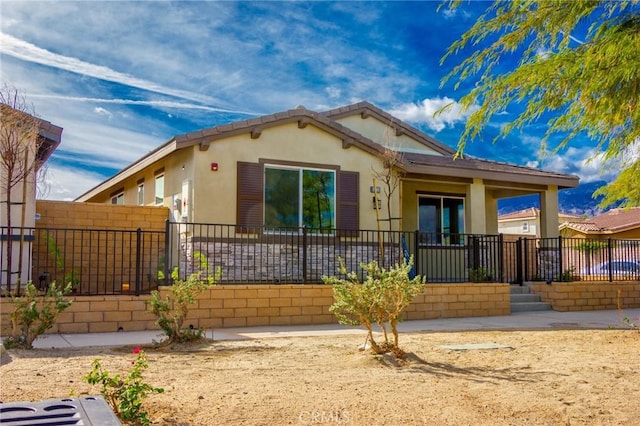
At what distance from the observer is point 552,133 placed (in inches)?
315

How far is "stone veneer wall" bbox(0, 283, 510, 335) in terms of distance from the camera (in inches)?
369

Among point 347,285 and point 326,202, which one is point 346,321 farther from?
point 326,202

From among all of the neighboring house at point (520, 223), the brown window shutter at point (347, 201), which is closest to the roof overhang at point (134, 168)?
the brown window shutter at point (347, 201)

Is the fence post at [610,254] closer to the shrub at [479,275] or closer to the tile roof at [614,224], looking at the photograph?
the shrub at [479,275]

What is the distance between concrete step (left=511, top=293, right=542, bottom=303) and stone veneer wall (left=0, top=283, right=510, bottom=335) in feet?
3.70

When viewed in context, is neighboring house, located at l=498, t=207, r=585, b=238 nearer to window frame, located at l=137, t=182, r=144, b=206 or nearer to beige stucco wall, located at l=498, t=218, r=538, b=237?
beige stucco wall, located at l=498, t=218, r=538, b=237

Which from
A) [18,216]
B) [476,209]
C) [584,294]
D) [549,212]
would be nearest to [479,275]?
[476,209]

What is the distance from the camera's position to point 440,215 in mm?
17062

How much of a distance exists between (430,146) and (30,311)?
43.3 ft

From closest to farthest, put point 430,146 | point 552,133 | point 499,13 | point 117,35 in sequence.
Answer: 1. point 499,13
2. point 552,133
3. point 117,35
4. point 430,146

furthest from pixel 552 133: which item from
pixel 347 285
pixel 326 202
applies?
pixel 326 202

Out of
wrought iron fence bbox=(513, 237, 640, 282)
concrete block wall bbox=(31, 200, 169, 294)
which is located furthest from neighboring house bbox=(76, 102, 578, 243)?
wrought iron fence bbox=(513, 237, 640, 282)

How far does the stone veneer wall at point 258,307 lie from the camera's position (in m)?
9.38

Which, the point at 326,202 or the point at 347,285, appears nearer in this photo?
the point at 347,285
